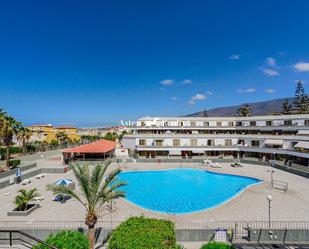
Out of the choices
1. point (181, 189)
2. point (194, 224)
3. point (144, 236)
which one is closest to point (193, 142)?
point (181, 189)

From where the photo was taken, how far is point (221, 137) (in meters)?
51.9

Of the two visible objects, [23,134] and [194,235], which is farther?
[23,134]

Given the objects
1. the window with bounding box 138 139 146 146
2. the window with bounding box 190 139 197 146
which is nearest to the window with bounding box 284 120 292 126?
the window with bounding box 190 139 197 146

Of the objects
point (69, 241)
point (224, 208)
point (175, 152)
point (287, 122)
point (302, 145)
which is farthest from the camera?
point (175, 152)

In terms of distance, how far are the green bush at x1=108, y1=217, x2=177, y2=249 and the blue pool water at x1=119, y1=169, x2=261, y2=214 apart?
29.8 feet

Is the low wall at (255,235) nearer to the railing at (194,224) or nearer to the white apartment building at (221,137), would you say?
the railing at (194,224)

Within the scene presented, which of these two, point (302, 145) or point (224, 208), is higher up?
point (302, 145)

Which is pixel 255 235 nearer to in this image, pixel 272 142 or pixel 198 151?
pixel 272 142

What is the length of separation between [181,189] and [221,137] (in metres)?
26.0

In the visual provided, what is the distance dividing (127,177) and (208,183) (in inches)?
467

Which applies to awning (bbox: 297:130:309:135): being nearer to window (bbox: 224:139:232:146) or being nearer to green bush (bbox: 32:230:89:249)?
window (bbox: 224:139:232:146)

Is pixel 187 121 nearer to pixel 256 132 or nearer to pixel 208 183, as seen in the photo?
pixel 256 132

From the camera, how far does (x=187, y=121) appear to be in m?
59.1

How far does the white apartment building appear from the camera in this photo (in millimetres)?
44125
